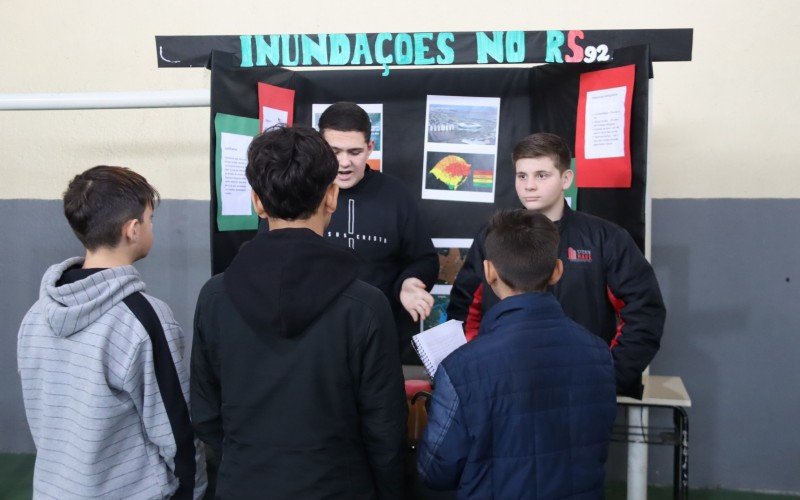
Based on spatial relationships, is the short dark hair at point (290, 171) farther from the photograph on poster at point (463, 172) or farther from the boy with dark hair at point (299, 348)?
the photograph on poster at point (463, 172)

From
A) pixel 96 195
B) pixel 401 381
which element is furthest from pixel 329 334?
pixel 96 195

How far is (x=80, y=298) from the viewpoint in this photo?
1522 millimetres

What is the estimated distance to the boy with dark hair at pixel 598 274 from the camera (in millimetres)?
1989

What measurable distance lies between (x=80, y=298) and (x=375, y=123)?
163 cm

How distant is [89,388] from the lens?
150 centimetres

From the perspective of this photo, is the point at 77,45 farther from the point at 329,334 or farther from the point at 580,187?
the point at 329,334

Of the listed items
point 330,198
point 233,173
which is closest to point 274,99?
point 233,173

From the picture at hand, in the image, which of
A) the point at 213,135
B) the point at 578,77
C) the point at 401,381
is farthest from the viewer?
the point at 578,77

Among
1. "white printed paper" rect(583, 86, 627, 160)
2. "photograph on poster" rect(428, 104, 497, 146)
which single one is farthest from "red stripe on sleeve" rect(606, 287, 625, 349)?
"photograph on poster" rect(428, 104, 497, 146)

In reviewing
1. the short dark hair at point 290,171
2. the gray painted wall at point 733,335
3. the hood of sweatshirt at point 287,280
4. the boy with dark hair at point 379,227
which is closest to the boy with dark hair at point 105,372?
the hood of sweatshirt at point 287,280

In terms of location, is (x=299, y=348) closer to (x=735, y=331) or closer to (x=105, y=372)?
(x=105, y=372)

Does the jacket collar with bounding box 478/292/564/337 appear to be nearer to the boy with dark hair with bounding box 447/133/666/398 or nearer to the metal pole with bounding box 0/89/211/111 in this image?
the boy with dark hair with bounding box 447/133/666/398

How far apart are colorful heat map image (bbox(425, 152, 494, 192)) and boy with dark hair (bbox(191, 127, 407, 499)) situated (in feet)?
Result: 5.05

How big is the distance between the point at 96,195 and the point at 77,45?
2.27 metres
